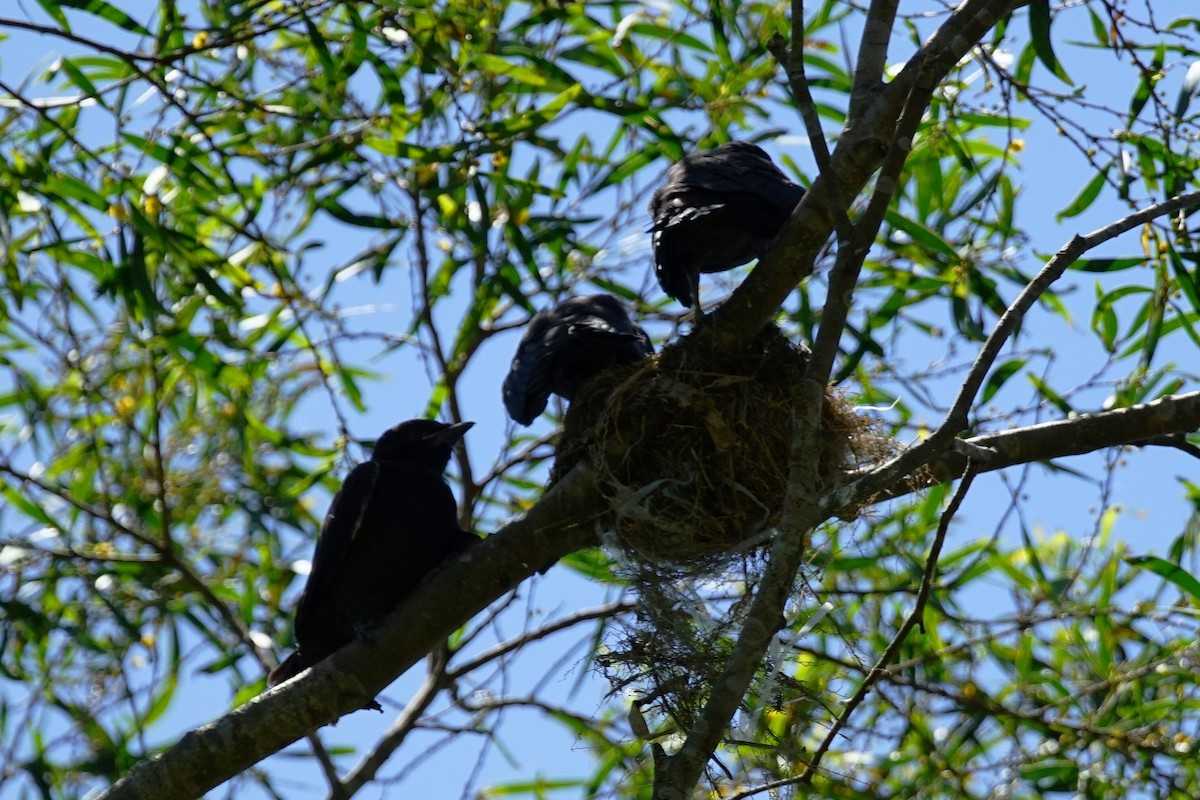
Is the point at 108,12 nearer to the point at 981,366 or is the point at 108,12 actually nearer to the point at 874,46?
the point at 874,46

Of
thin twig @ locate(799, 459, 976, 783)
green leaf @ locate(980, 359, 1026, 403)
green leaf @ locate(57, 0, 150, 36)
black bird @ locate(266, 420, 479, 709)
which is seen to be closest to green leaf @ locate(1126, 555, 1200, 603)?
green leaf @ locate(980, 359, 1026, 403)

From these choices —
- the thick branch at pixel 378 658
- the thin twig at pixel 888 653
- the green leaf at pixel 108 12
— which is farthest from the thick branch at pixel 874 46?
the green leaf at pixel 108 12

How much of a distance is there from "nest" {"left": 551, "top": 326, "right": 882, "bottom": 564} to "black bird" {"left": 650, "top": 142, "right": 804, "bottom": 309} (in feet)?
1.49

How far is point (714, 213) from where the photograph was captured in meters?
4.54

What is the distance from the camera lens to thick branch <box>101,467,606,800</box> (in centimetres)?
329

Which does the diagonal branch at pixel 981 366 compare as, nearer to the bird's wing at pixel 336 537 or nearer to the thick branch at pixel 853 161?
the thick branch at pixel 853 161

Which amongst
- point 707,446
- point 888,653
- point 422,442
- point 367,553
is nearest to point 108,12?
point 422,442

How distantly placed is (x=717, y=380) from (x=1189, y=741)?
2.87 m

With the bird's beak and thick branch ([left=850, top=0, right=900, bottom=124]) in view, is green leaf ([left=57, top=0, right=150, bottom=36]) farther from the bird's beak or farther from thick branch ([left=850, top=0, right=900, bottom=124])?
thick branch ([left=850, top=0, right=900, bottom=124])

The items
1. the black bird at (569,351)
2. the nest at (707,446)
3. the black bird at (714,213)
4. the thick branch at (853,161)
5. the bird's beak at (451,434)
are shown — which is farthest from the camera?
the bird's beak at (451,434)

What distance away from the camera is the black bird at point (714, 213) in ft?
15.0

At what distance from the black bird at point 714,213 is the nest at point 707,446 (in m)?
0.46

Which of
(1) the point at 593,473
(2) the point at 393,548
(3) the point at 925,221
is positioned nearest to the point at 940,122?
(3) the point at 925,221

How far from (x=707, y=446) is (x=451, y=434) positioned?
129 cm
